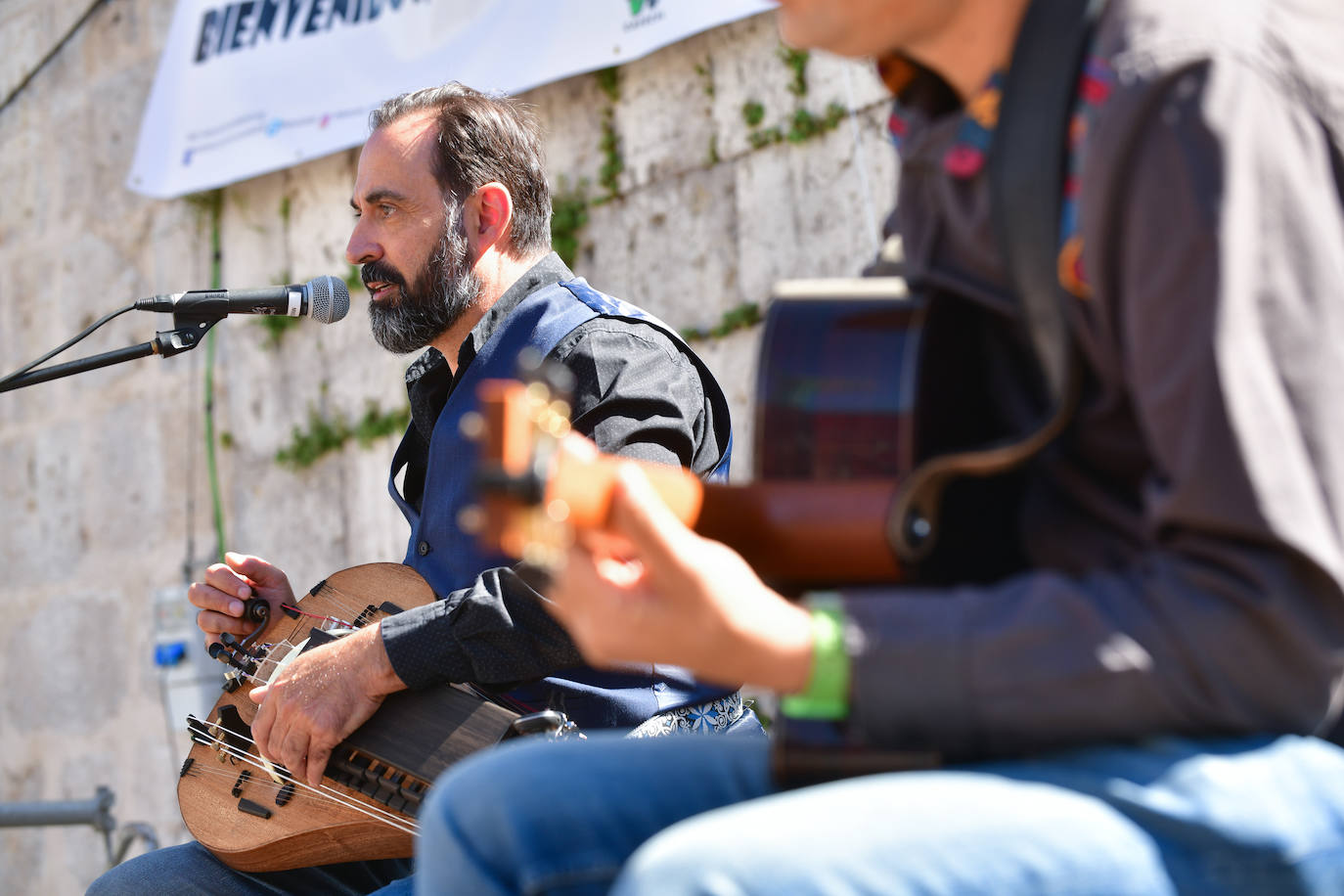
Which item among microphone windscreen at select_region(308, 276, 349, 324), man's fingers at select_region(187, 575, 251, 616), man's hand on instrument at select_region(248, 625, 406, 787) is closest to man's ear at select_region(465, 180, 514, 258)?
microphone windscreen at select_region(308, 276, 349, 324)

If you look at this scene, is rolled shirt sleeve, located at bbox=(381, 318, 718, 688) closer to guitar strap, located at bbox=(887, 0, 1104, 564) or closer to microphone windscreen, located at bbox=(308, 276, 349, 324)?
microphone windscreen, located at bbox=(308, 276, 349, 324)

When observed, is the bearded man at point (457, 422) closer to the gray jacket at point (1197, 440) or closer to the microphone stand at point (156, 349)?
the microphone stand at point (156, 349)

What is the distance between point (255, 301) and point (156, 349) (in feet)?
0.64

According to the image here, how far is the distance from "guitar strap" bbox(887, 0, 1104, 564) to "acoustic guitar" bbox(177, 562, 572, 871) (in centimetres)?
103

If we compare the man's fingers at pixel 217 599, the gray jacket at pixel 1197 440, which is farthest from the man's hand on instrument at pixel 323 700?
the gray jacket at pixel 1197 440

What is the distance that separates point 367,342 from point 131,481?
1404 millimetres

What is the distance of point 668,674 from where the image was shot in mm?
2180

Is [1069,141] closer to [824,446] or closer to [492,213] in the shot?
[824,446]

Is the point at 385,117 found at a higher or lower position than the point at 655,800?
higher

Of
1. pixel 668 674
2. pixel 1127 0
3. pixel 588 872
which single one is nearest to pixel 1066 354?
pixel 1127 0

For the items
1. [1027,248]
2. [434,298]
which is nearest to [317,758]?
[434,298]

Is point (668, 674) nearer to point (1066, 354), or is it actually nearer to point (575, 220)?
point (1066, 354)

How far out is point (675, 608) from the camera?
3.03 ft

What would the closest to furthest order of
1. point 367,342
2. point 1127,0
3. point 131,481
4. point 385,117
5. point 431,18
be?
point 1127,0 → point 385,117 → point 431,18 → point 367,342 → point 131,481
